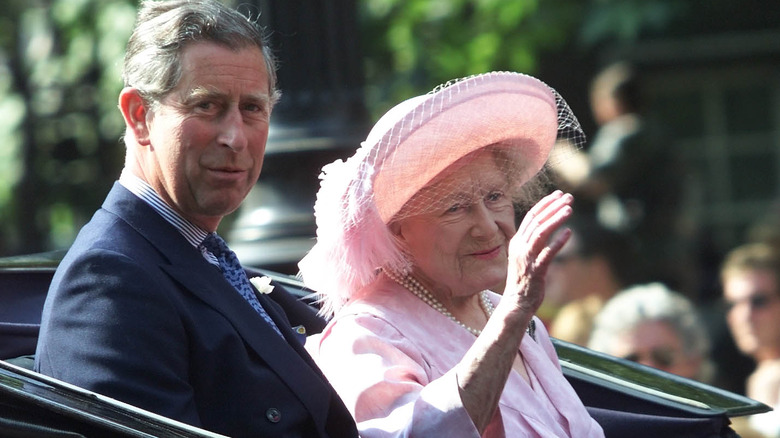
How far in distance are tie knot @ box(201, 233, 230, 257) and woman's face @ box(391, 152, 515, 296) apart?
44cm

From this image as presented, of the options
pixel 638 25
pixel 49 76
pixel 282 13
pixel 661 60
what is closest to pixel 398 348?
pixel 282 13

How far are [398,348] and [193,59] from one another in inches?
30.4

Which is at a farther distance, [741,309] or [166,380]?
[741,309]

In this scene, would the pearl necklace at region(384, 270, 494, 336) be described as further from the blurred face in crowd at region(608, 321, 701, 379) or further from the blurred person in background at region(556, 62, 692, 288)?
the blurred person in background at region(556, 62, 692, 288)

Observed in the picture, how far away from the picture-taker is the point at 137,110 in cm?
277

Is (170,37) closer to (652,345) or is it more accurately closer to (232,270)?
(232,270)

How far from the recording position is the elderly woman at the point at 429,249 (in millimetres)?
2959

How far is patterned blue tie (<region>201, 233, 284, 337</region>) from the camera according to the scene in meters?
2.88

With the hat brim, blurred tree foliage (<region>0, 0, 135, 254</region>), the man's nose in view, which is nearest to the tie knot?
the man's nose

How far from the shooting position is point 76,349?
2430 millimetres

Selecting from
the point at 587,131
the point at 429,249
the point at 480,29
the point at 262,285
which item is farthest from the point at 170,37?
the point at 587,131

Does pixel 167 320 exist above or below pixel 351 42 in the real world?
below

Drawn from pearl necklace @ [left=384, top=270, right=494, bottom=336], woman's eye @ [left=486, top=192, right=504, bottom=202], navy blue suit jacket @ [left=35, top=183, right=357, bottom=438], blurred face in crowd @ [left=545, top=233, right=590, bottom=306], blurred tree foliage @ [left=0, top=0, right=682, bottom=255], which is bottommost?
navy blue suit jacket @ [left=35, top=183, right=357, bottom=438]

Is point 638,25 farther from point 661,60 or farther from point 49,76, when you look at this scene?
point 49,76
